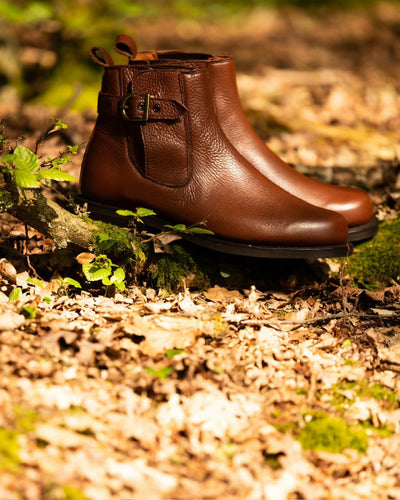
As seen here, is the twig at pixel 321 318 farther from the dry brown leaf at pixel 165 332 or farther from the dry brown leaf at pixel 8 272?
the dry brown leaf at pixel 8 272

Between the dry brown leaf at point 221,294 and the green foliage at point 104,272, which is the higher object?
the green foliage at point 104,272

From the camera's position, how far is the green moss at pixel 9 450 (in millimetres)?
1390

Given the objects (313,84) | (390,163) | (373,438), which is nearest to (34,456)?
(373,438)

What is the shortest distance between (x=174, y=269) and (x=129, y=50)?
1.09m

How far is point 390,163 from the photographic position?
13.7ft

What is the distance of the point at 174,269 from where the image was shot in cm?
266

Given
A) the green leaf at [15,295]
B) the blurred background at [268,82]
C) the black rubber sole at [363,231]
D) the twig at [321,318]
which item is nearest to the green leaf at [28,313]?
the green leaf at [15,295]

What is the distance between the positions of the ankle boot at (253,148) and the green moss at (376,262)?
0.26ft

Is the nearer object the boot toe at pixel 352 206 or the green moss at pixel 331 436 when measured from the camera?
the green moss at pixel 331 436

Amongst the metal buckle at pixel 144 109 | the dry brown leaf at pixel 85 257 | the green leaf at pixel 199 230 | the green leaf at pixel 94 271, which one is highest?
the metal buckle at pixel 144 109

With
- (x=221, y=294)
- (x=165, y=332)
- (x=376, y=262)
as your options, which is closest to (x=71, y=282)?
(x=165, y=332)

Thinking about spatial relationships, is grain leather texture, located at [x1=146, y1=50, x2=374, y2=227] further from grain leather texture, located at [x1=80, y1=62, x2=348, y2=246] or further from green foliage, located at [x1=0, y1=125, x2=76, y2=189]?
green foliage, located at [x1=0, y1=125, x2=76, y2=189]

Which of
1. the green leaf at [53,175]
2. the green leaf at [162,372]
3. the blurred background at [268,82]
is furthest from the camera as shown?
the blurred background at [268,82]

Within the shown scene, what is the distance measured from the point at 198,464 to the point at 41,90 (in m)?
5.08
